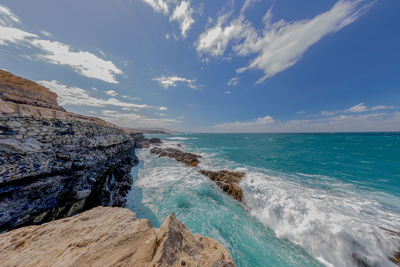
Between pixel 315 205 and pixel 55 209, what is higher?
pixel 55 209

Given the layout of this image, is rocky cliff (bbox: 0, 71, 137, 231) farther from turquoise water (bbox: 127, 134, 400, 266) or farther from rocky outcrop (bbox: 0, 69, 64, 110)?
turquoise water (bbox: 127, 134, 400, 266)

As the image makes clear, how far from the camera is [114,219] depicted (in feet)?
9.14

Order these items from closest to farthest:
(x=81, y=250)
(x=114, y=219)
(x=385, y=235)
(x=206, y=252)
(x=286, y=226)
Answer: (x=81, y=250), (x=206, y=252), (x=114, y=219), (x=385, y=235), (x=286, y=226)

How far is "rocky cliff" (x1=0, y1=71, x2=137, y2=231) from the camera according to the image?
3176 millimetres

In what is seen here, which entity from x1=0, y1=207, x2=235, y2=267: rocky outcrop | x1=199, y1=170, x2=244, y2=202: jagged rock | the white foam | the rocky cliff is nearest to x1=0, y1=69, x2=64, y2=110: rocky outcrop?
the rocky cliff

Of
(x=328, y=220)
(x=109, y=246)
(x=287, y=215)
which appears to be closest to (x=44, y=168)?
(x=109, y=246)

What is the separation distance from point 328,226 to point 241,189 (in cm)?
384

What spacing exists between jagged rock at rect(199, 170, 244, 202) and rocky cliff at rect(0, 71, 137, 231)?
617 cm

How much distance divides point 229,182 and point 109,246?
771cm

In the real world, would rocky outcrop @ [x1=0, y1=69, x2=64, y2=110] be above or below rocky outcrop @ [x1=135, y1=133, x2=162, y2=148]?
above

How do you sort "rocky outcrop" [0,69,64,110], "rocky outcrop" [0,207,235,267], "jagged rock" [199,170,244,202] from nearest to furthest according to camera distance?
1. "rocky outcrop" [0,207,235,267]
2. "rocky outcrop" [0,69,64,110]
3. "jagged rock" [199,170,244,202]

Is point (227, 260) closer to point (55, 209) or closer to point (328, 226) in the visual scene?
point (55, 209)

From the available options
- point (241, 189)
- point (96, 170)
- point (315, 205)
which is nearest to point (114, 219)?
point (96, 170)

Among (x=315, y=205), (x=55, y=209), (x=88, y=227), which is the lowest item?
(x=315, y=205)
